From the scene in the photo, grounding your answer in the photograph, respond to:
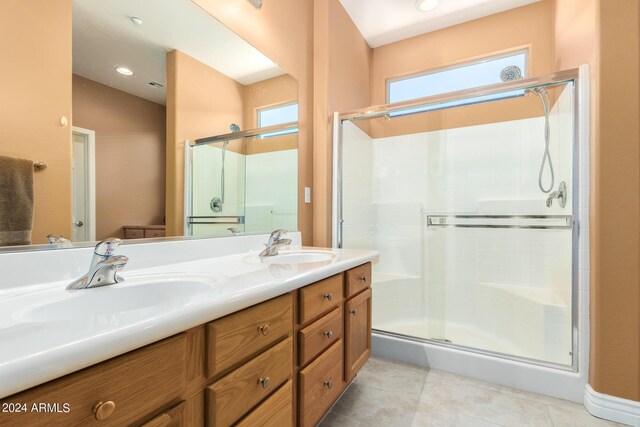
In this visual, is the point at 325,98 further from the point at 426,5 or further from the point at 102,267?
the point at 102,267

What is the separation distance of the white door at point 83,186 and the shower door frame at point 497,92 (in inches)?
63.5

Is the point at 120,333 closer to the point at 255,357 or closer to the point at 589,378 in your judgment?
the point at 255,357

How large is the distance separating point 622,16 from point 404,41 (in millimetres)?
1851

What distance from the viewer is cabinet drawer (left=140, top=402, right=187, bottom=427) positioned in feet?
1.92

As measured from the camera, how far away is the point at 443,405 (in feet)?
5.20

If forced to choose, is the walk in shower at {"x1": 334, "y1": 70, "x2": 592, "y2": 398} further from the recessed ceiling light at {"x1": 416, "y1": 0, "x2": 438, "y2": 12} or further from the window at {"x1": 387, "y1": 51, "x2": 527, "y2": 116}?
the recessed ceiling light at {"x1": 416, "y1": 0, "x2": 438, "y2": 12}

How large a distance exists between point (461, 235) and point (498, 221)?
0.29m

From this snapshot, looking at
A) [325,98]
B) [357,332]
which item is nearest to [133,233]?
[357,332]

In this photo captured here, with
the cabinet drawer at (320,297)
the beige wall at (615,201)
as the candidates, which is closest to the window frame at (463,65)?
the beige wall at (615,201)

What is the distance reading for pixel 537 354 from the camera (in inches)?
73.9

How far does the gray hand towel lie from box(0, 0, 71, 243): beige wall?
0.02 m

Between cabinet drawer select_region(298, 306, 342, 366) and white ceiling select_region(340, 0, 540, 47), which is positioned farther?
white ceiling select_region(340, 0, 540, 47)

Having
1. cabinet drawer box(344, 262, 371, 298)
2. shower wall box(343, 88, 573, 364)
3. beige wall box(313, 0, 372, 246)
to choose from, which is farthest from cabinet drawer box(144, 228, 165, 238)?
shower wall box(343, 88, 573, 364)

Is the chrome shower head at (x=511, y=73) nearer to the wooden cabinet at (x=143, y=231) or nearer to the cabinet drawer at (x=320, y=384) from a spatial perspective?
the cabinet drawer at (x=320, y=384)
